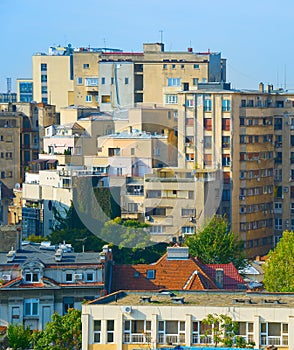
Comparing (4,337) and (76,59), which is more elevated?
(76,59)

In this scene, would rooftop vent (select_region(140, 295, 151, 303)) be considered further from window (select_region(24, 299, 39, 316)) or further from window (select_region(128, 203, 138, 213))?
window (select_region(128, 203, 138, 213))

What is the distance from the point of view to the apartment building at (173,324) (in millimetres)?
41719

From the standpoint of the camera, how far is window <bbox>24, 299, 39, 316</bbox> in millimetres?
54062

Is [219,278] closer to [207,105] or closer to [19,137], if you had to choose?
[207,105]

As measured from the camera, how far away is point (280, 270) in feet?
206

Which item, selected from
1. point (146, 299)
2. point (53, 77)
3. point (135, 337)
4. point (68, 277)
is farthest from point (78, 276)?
point (53, 77)

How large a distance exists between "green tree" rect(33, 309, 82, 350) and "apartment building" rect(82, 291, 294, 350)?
4.49 m

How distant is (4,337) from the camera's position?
50844mm

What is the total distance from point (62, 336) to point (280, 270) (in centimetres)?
1721

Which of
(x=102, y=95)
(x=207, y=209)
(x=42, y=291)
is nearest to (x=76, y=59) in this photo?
(x=102, y=95)

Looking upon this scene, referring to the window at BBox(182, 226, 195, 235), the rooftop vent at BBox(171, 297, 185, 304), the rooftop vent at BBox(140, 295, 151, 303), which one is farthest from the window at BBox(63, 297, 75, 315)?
the window at BBox(182, 226, 195, 235)

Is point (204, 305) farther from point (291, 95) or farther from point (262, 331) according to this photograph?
point (291, 95)

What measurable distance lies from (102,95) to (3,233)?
131 feet

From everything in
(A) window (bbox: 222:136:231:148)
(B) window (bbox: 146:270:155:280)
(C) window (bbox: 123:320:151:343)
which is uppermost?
(A) window (bbox: 222:136:231:148)
